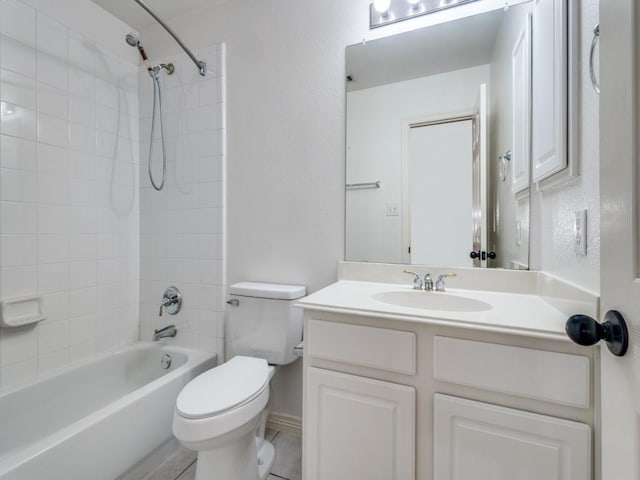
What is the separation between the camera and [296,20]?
5.29 ft

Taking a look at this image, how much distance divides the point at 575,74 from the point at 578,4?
19 centimetres

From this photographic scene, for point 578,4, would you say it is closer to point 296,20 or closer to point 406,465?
point 296,20

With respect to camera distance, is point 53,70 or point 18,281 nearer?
point 18,281

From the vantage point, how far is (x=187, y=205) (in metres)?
1.88

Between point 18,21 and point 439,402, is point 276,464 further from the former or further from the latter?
point 18,21

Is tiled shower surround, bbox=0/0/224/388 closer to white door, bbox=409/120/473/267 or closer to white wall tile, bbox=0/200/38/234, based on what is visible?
white wall tile, bbox=0/200/38/234

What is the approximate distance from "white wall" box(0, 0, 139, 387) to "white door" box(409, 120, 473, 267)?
69.4 inches

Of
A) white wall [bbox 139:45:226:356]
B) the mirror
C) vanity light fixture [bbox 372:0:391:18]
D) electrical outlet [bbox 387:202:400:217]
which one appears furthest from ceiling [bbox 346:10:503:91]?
white wall [bbox 139:45:226:356]

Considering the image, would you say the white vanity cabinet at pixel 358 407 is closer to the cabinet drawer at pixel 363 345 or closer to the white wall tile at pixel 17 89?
the cabinet drawer at pixel 363 345

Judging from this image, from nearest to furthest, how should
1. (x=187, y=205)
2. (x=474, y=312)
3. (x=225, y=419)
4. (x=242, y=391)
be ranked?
(x=474, y=312)
(x=225, y=419)
(x=242, y=391)
(x=187, y=205)

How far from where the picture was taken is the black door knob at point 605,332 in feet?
1.39

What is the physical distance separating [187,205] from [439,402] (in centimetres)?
168

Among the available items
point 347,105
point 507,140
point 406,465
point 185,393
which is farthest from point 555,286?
point 185,393

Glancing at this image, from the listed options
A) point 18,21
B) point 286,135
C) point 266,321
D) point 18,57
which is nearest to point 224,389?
point 266,321
